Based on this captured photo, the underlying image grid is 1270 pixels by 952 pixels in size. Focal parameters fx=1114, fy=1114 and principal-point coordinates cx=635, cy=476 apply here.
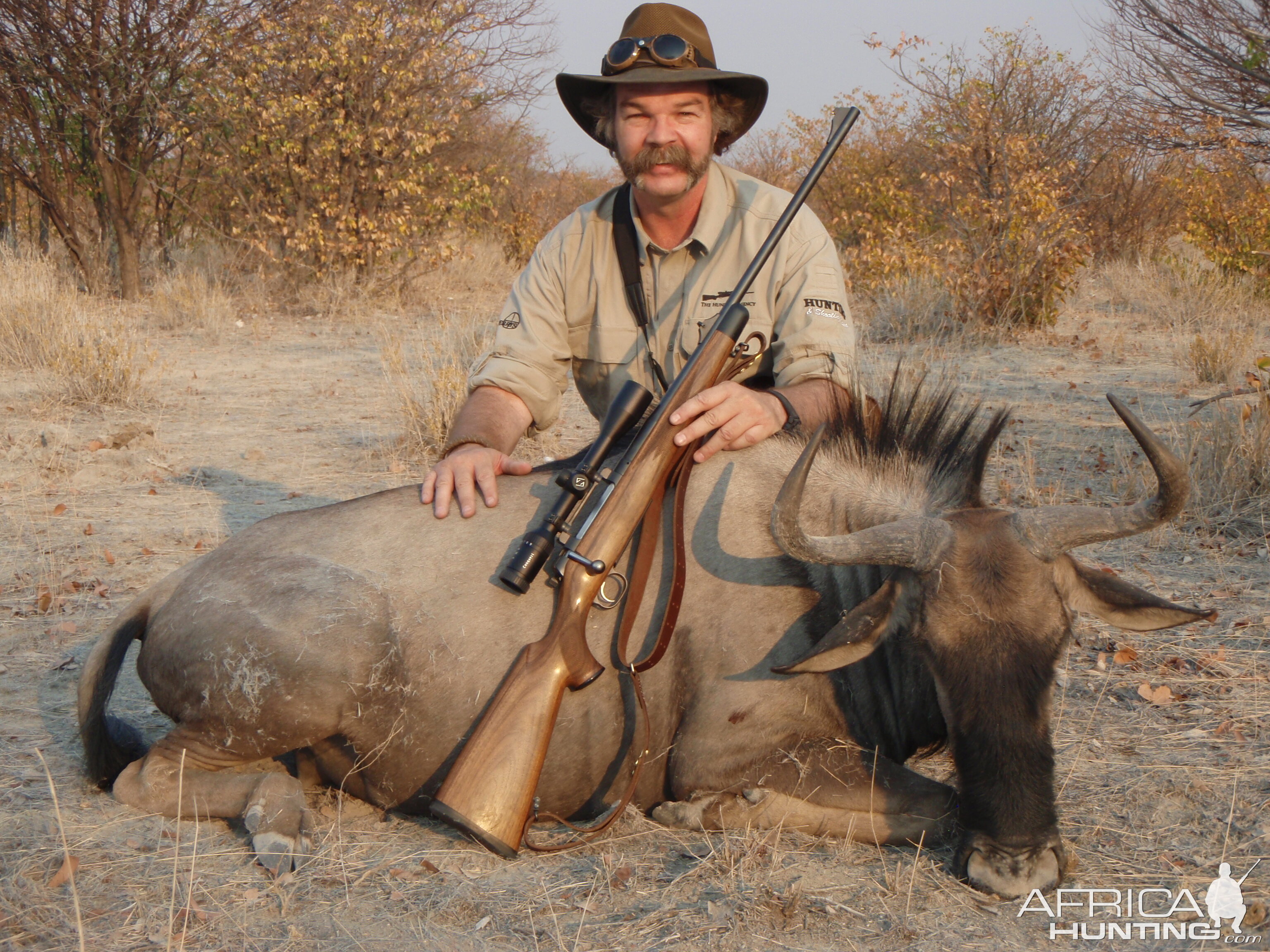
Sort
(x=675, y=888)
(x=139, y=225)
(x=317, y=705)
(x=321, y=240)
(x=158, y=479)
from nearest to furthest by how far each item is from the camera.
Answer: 1. (x=675, y=888)
2. (x=317, y=705)
3. (x=158, y=479)
4. (x=321, y=240)
5. (x=139, y=225)

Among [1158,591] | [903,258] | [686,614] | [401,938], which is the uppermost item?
[903,258]

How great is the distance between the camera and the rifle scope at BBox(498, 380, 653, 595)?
330cm

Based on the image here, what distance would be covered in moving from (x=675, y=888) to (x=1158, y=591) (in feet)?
10.4

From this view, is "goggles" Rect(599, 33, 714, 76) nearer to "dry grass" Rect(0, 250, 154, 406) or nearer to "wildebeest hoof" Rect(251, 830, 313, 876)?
"wildebeest hoof" Rect(251, 830, 313, 876)

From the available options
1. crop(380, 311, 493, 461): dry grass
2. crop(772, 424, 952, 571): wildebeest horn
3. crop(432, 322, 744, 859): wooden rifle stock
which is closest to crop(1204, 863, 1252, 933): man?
crop(772, 424, 952, 571): wildebeest horn

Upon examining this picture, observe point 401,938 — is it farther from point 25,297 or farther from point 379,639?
point 25,297

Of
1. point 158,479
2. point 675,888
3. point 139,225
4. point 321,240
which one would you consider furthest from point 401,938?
point 139,225

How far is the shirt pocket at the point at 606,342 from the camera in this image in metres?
4.64

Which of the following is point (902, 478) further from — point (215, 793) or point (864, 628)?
point (215, 793)

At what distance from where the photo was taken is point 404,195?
15.1 metres

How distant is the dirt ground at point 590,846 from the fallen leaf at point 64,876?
3 centimetres

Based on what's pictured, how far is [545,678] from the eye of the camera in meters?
3.15

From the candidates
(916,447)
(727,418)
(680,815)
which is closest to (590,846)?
(680,815)

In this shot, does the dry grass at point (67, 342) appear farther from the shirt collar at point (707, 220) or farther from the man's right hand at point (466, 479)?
the man's right hand at point (466, 479)
